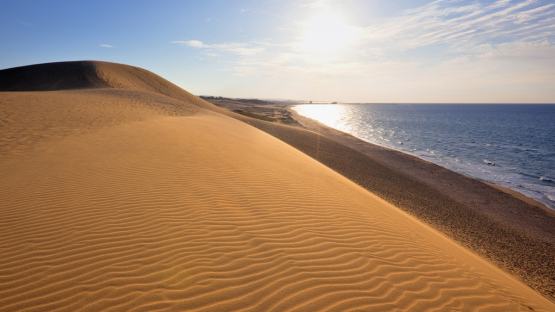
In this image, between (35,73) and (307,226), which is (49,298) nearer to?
(307,226)

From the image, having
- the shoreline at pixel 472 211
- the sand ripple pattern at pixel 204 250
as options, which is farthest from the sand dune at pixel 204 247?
the shoreline at pixel 472 211

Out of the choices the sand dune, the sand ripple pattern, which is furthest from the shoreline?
the sand ripple pattern

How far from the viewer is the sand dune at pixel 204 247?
2.96 metres

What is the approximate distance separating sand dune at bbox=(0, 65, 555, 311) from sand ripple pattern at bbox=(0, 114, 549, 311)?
18 mm

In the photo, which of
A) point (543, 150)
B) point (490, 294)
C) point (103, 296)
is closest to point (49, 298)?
point (103, 296)

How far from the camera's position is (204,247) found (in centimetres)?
378

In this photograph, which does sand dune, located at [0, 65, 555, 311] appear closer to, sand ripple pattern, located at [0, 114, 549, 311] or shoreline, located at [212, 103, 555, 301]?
sand ripple pattern, located at [0, 114, 549, 311]

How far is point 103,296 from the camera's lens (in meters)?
2.79

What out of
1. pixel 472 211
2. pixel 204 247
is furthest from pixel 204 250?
pixel 472 211

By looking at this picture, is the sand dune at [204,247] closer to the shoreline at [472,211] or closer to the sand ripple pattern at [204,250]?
the sand ripple pattern at [204,250]

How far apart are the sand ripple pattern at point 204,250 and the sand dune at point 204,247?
18mm

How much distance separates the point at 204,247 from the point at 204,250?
0.25ft

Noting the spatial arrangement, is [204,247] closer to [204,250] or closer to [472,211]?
[204,250]

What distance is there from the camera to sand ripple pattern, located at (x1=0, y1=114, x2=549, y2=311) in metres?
2.95
